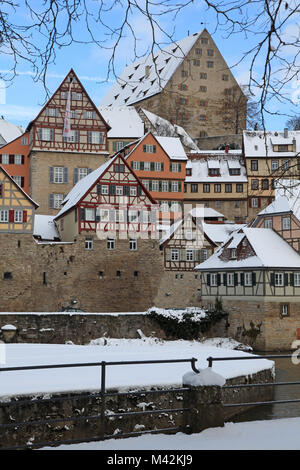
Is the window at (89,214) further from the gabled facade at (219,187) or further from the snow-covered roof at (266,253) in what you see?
the gabled facade at (219,187)

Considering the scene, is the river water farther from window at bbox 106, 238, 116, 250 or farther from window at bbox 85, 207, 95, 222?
window at bbox 85, 207, 95, 222

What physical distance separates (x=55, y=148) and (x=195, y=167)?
14.7 metres

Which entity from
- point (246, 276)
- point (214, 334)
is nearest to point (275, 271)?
point (246, 276)

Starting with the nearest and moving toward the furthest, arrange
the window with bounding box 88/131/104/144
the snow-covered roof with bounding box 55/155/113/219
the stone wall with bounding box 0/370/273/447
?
the stone wall with bounding box 0/370/273/447 → the snow-covered roof with bounding box 55/155/113/219 → the window with bounding box 88/131/104/144

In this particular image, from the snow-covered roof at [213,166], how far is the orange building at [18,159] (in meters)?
14.3

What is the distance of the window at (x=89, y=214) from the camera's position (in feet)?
127

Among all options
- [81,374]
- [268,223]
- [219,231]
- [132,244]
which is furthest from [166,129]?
[81,374]

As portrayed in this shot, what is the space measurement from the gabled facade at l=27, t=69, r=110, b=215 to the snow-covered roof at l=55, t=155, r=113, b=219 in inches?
85.9

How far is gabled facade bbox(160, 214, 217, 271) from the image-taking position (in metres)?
40.7

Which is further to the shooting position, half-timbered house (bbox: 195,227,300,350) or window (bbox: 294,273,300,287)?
window (bbox: 294,273,300,287)

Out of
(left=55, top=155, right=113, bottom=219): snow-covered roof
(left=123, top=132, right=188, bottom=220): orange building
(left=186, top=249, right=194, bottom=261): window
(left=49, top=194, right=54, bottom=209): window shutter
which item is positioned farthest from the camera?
(left=123, top=132, right=188, bottom=220): orange building

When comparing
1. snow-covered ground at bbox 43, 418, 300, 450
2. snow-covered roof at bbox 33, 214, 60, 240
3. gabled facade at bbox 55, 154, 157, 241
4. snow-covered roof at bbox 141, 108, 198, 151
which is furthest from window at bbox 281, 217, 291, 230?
snow-covered ground at bbox 43, 418, 300, 450

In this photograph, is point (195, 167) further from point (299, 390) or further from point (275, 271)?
point (299, 390)

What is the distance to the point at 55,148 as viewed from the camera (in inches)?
1805
